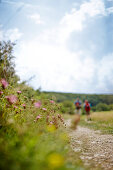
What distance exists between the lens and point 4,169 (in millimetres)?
1479

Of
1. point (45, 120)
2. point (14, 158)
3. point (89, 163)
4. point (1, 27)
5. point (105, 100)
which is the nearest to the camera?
point (14, 158)

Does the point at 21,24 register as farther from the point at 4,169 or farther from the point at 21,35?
the point at 4,169

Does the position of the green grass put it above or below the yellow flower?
below

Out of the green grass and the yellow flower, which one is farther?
the green grass

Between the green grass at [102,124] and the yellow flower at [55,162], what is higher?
the yellow flower at [55,162]

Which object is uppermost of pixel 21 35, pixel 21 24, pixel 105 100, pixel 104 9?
pixel 104 9

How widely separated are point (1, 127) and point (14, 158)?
1.52m

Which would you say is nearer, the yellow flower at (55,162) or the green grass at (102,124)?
the yellow flower at (55,162)

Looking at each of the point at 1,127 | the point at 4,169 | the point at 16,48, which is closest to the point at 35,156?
the point at 4,169

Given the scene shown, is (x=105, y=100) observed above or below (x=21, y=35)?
below

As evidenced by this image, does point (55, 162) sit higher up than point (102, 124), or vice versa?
point (55, 162)

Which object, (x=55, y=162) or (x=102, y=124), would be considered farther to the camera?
(x=102, y=124)

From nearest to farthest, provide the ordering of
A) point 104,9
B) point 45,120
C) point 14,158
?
point 14,158, point 45,120, point 104,9

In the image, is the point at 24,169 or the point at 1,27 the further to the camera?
the point at 1,27
